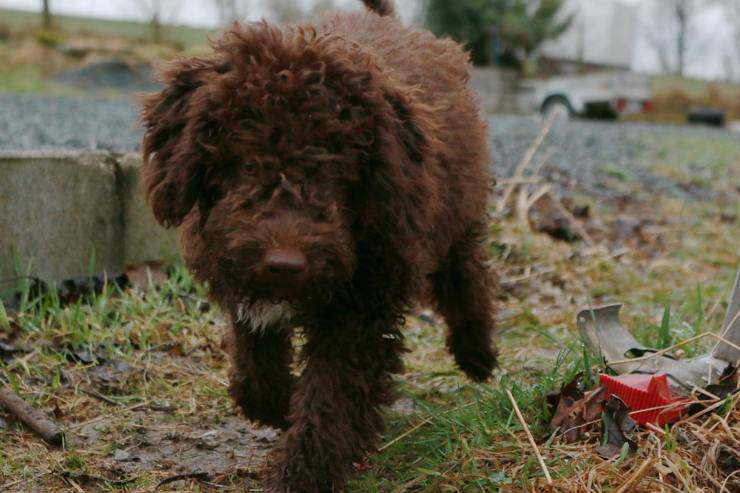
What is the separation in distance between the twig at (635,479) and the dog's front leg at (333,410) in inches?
32.1

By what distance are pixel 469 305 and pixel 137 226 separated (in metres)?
1.93

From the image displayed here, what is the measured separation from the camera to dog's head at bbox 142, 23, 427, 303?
2.46 m

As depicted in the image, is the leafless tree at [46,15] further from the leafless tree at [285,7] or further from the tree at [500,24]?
the tree at [500,24]

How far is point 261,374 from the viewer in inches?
130

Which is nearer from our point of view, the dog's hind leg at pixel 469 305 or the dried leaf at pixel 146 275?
the dog's hind leg at pixel 469 305

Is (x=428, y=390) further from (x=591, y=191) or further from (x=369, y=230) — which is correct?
(x=591, y=191)

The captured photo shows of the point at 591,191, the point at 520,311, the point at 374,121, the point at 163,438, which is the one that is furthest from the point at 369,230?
the point at 591,191

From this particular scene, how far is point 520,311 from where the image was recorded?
17.8 feet

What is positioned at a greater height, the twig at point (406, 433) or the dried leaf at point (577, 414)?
the dried leaf at point (577, 414)

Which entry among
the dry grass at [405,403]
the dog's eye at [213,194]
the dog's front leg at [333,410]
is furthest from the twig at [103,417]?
the dog's eye at [213,194]

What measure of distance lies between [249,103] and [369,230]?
541 millimetres

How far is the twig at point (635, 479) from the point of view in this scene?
8.06 feet

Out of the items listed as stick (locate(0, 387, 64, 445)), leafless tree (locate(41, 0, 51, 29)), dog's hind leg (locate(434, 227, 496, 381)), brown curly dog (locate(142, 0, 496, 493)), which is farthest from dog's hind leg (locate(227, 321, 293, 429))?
leafless tree (locate(41, 0, 51, 29))

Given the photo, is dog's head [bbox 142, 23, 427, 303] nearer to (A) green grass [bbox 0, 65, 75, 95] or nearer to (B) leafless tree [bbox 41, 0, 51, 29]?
(A) green grass [bbox 0, 65, 75, 95]
